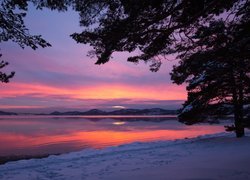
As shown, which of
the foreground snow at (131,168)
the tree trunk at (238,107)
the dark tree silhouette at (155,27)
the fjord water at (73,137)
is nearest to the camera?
the dark tree silhouette at (155,27)

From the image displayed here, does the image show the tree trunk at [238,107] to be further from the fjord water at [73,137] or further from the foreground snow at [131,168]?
the fjord water at [73,137]

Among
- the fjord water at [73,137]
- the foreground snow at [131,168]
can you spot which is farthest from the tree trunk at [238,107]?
the fjord water at [73,137]

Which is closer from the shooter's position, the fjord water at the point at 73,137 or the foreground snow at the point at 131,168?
the foreground snow at the point at 131,168

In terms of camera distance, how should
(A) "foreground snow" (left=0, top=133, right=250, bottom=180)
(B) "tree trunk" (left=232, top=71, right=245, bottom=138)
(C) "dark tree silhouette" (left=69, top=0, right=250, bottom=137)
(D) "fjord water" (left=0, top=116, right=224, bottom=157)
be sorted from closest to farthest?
1. (C) "dark tree silhouette" (left=69, top=0, right=250, bottom=137)
2. (A) "foreground snow" (left=0, top=133, right=250, bottom=180)
3. (B) "tree trunk" (left=232, top=71, right=245, bottom=138)
4. (D) "fjord water" (left=0, top=116, right=224, bottom=157)

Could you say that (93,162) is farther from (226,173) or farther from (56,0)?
(56,0)

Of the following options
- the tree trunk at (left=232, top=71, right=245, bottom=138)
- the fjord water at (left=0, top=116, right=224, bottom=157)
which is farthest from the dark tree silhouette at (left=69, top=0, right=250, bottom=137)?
the fjord water at (left=0, top=116, right=224, bottom=157)

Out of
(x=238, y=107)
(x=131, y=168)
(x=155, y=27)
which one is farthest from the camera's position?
(x=238, y=107)

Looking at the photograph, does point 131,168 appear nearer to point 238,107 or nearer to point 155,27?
point 155,27

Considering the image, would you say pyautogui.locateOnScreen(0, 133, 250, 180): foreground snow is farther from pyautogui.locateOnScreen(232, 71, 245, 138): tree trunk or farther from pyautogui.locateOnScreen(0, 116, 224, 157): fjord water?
pyautogui.locateOnScreen(0, 116, 224, 157): fjord water

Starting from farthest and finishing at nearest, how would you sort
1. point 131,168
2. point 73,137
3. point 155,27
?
point 73,137, point 131,168, point 155,27

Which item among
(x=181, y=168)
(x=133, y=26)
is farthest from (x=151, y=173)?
(x=133, y=26)

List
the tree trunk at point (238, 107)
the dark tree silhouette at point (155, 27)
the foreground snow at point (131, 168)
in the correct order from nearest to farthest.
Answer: the dark tree silhouette at point (155, 27), the foreground snow at point (131, 168), the tree trunk at point (238, 107)

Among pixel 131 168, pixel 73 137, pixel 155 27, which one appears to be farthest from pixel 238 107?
pixel 73 137

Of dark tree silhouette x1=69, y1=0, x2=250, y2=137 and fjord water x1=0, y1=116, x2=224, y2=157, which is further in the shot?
fjord water x1=0, y1=116, x2=224, y2=157
